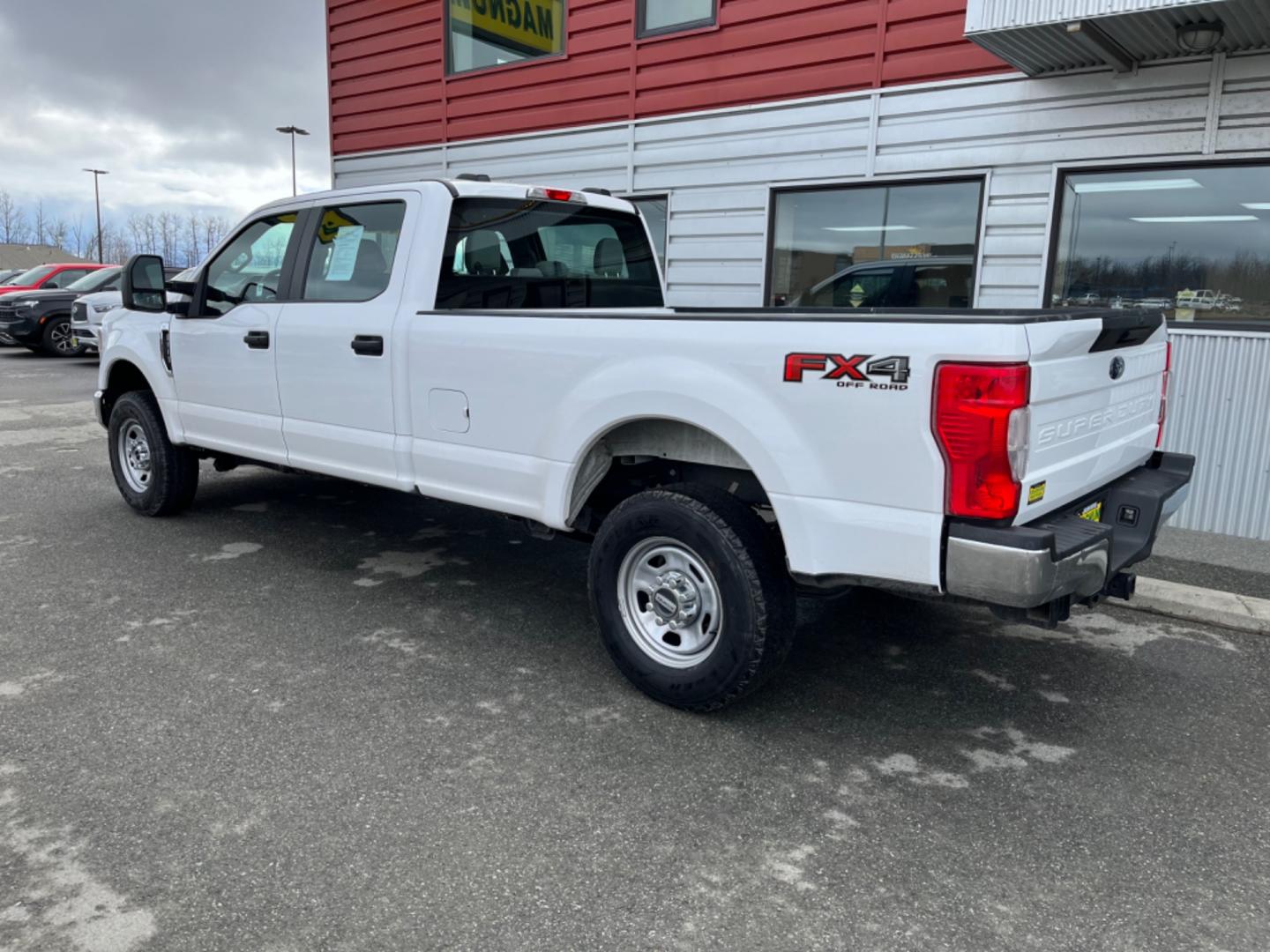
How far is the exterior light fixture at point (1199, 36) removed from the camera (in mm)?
5355

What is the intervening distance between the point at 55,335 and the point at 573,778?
1819 cm

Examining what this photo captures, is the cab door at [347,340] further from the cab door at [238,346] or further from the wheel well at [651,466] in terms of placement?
the wheel well at [651,466]

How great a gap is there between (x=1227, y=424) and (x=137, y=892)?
6472 mm

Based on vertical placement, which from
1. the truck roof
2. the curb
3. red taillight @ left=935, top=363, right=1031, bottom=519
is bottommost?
the curb

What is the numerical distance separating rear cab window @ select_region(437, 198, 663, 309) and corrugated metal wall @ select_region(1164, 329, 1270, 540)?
3.57 meters

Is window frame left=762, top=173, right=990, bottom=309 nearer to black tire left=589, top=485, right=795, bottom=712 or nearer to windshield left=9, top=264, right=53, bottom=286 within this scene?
black tire left=589, top=485, right=795, bottom=712

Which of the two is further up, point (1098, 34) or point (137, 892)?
point (1098, 34)

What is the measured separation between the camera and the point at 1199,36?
5.45 m

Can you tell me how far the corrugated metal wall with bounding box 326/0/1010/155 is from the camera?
22.8 feet

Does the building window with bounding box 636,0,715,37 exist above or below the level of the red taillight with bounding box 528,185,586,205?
above

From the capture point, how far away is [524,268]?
475 centimetres

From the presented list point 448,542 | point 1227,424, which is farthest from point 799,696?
point 1227,424

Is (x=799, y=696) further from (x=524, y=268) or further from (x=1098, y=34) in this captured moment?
(x=1098, y=34)

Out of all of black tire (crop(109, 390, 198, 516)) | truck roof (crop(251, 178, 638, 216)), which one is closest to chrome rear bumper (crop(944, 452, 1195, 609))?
truck roof (crop(251, 178, 638, 216))
